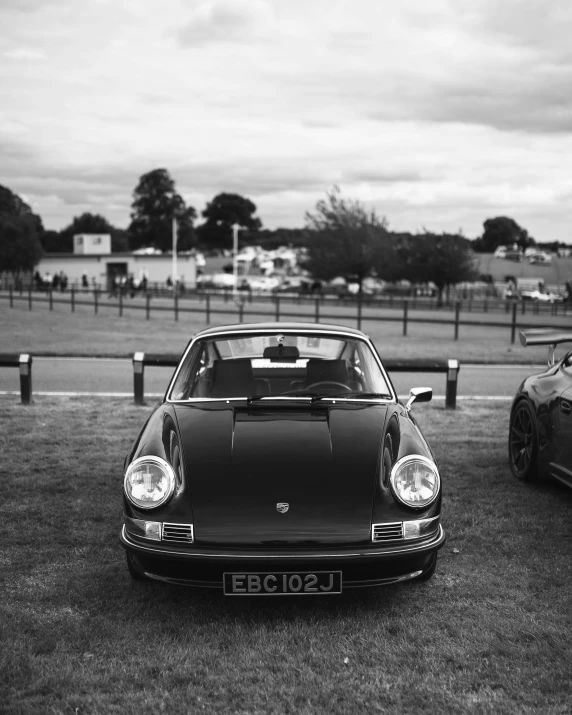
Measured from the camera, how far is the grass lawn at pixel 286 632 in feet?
11.0

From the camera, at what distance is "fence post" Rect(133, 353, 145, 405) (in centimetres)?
1028

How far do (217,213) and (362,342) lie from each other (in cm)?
16549

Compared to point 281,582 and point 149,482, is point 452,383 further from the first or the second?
point 281,582

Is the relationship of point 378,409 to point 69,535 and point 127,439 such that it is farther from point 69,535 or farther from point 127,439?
point 127,439

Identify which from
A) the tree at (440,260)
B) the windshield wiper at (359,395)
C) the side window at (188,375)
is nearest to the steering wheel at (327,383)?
the windshield wiper at (359,395)

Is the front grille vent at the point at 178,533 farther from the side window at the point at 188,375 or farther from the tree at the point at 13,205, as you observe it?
the tree at the point at 13,205

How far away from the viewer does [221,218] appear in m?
168

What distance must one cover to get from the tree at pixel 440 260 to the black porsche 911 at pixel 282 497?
175 feet

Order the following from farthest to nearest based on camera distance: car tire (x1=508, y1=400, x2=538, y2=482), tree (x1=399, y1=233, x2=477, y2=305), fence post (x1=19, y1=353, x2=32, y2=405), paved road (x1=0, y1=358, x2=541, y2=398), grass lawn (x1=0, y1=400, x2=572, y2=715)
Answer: tree (x1=399, y1=233, x2=477, y2=305) < paved road (x1=0, y1=358, x2=541, y2=398) < fence post (x1=19, y1=353, x2=32, y2=405) < car tire (x1=508, y1=400, x2=538, y2=482) < grass lawn (x1=0, y1=400, x2=572, y2=715)

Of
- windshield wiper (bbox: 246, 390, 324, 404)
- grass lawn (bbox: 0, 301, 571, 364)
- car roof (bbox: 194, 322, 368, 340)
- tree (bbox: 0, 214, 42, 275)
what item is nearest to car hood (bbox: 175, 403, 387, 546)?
windshield wiper (bbox: 246, 390, 324, 404)

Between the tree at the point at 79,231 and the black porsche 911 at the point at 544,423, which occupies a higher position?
the tree at the point at 79,231

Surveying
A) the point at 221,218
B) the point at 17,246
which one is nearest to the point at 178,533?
the point at 17,246

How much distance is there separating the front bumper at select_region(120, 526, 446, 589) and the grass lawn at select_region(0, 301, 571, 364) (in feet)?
43.7

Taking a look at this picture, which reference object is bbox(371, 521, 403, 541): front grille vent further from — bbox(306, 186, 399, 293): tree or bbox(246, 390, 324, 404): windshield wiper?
bbox(306, 186, 399, 293): tree
